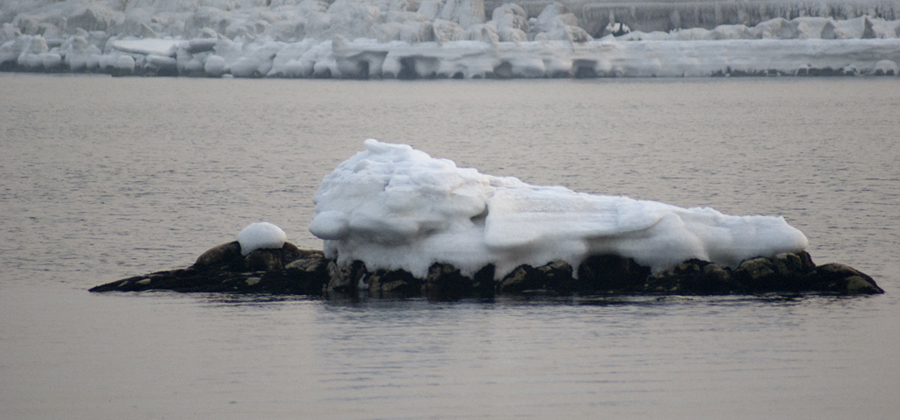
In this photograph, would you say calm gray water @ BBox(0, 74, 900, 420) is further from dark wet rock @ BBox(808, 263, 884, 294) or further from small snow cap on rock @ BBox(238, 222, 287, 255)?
small snow cap on rock @ BBox(238, 222, 287, 255)

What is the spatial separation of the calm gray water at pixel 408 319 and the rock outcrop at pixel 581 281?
0.93 ft

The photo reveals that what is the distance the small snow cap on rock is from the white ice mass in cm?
4094

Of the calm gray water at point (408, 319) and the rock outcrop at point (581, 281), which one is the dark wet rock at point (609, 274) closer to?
the rock outcrop at point (581, 281)

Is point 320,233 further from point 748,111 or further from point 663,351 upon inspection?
point 748,111

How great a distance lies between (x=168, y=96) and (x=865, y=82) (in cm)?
4401

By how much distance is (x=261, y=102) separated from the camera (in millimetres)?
51875

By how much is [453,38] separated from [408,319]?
149 ft

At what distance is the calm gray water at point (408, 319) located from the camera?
22.4 feet

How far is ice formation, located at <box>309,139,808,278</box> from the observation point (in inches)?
384

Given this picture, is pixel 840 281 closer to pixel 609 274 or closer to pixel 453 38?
pixel 609 274

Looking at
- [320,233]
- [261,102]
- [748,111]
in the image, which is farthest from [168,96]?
[320,233]

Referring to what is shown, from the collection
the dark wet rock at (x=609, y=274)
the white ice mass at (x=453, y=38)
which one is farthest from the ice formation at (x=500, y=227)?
the white ice mass at (x=453, y=38)

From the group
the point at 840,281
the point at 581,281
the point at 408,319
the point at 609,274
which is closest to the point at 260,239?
the point at 408,319

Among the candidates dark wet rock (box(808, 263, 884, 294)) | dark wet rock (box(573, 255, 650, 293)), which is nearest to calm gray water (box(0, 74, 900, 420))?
dark wet rock (box(808, 263, 884, 294))
